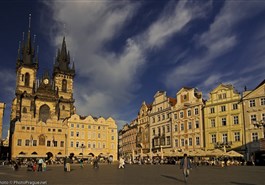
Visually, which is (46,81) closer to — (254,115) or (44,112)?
(44,112)

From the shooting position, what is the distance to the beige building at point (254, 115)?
46.3 metres

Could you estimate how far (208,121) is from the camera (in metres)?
53.9

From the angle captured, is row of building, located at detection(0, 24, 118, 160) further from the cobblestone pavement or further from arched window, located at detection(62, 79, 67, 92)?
the cobblestone pavement

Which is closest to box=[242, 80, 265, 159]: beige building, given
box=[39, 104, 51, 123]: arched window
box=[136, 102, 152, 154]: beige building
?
box=[136, 102, 152, 154]: beige building

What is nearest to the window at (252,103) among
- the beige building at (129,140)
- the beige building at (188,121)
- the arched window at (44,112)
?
the beige building at (188,121)

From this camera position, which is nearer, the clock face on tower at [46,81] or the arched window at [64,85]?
the clock face on tower at [46,81]

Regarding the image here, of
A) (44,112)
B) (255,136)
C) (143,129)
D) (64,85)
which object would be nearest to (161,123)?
(143,129)

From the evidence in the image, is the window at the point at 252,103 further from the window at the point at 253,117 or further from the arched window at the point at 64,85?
the arched window at the point at 64,85

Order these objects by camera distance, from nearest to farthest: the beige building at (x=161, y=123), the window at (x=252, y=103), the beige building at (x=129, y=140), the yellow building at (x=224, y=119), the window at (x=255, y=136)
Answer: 1. the window at (x=255, y=136)
2. the window at (x=252, y=103)
3. the yellow building at (x=224, y=119)
4. the beige building at (x=161, y=123)
5. the beige building at (x=129, y=140)

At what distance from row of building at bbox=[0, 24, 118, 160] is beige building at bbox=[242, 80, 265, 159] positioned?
122ft

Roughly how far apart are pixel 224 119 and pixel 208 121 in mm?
3169

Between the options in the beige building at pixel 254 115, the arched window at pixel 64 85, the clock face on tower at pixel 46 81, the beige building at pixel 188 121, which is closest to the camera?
the beige building at pixel 254 115

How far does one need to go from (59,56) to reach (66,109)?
21.6 m

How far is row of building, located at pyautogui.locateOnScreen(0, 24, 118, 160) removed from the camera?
6694 cm
